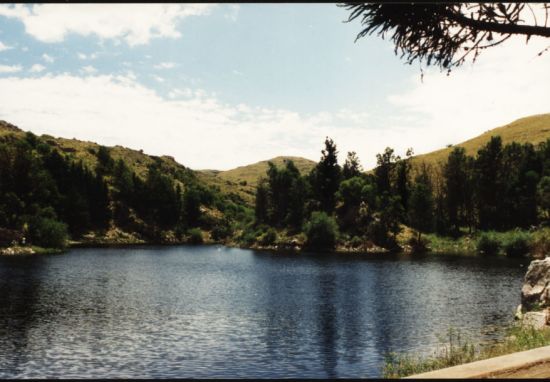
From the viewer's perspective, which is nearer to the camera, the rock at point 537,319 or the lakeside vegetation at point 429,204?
the rock at point 537,319

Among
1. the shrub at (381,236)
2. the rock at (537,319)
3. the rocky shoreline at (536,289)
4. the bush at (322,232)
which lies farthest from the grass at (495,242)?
the rock at (537,319)

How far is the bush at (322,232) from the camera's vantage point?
5605 inches

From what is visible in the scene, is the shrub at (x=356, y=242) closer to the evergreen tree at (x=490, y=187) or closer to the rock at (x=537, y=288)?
the evergreen tree at (x=490, y=187)

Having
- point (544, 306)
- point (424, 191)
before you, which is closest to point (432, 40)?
point (544, 306)

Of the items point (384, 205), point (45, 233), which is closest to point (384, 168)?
point (384, 205)

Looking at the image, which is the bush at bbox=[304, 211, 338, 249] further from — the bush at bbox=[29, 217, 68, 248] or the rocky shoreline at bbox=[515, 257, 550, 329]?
the rocky shoreline at bbox=[515, 257, 550, 329]

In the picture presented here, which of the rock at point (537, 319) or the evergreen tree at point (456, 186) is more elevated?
the evergreen tree at point (456, 186)

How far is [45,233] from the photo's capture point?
12381 cm

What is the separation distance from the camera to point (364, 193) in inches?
5743

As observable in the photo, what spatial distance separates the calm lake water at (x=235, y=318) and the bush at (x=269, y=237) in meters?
71.4

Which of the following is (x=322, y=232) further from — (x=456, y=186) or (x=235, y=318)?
(x=235, y=318)

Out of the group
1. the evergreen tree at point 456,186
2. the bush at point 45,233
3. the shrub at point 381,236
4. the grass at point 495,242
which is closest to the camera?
the grass at point 495,242

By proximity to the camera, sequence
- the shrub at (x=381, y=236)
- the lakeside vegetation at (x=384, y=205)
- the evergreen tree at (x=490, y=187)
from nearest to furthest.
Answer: the lakeside vegetation at (x=384, y=205), the shrub at (x=381, y=236), the evergreen tree at (x=490, y=187)

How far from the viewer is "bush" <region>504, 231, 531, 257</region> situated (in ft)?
368
